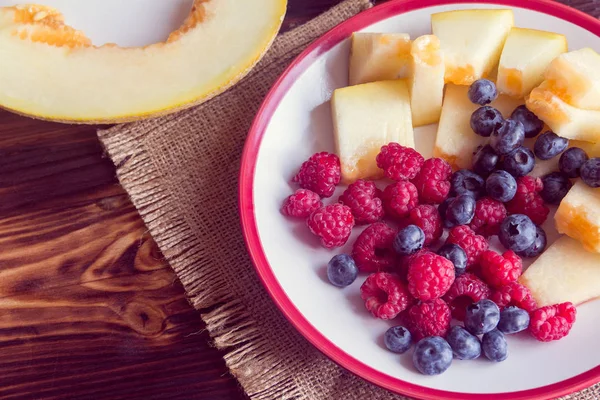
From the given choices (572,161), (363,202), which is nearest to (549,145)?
(572,161)

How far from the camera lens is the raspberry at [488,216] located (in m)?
1.21

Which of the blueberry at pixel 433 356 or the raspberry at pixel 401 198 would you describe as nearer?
the blueberry at pixel 433 356

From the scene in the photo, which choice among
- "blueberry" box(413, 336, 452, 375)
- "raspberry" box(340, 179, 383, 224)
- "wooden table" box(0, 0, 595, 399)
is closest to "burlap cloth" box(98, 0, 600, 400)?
"wooden table" box(0, 0, 595, 399)

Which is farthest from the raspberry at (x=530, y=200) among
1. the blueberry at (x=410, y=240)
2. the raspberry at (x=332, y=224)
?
the raspberry at (x=332, y=224)

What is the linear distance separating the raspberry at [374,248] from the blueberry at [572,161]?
1.12ft

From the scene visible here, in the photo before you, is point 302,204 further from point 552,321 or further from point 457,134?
point 552,321

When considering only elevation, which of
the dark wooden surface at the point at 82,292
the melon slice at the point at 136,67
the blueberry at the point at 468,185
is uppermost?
the melon slice at the point at 136,67

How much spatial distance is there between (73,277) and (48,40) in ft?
1.56

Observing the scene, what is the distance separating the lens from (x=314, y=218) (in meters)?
1.21

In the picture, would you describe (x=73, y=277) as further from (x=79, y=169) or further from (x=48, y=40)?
(x=48, y=40)

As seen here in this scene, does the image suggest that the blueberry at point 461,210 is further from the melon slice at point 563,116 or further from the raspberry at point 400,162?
the melon slice at point 563,116

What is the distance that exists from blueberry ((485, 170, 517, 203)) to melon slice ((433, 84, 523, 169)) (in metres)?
0.09

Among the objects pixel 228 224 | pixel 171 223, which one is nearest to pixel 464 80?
pixel 228 224

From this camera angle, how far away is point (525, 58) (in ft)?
4.13
